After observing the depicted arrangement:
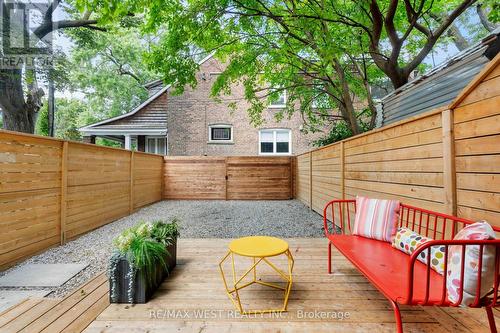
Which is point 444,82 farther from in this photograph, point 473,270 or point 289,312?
point 289,312

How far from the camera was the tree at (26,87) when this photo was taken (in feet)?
28.6

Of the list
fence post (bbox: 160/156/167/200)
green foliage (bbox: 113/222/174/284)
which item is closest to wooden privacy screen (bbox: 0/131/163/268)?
green foliage (bbox: 113/222/174/284)

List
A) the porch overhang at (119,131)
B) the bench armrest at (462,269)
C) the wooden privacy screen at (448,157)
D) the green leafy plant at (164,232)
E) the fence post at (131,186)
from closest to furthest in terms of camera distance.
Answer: the bench armrest at (462,269) < the wooden privacy screen at (448,157) < the green leafy plant at (164,232) < the fence post at (131,186) < the porch overhang at (119,131)

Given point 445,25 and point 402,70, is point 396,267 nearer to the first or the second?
point 402,70

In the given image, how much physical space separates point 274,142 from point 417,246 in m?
9.15

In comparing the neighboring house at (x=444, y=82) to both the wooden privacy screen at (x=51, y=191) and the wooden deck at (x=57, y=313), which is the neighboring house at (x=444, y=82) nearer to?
the wooden deck at (x=57, y=313)

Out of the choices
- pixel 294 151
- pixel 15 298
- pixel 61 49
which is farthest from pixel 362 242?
pixel 61 49

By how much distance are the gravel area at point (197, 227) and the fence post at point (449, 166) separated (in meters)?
2.42

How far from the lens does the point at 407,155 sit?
8.45 feet

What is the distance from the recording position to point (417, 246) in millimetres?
1978

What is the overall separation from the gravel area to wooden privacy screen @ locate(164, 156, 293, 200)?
150cm

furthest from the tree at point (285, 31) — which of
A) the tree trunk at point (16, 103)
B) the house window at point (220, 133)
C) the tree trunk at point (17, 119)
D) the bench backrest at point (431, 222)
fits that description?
the tree trunk at point (17, 119)
